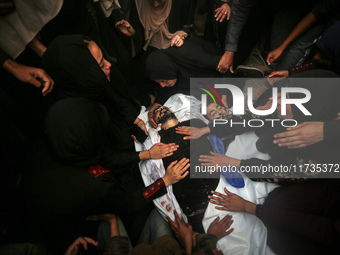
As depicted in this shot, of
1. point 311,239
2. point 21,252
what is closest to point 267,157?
point 311,239

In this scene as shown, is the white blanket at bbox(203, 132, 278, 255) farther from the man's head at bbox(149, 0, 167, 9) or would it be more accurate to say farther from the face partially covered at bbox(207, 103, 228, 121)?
the man's head at bbox(149, 0, 167, 9)

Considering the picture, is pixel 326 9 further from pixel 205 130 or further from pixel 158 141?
pixel 158 141

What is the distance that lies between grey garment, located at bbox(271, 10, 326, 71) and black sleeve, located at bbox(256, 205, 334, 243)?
4.31ft

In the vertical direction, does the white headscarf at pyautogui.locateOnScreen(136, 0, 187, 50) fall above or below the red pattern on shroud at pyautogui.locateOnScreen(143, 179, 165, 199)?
above

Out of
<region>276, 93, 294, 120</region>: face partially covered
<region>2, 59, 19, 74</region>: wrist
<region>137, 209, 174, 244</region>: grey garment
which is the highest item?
<region>2, 59, 19, 74</region>: wrist

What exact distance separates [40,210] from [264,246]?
4.77ft

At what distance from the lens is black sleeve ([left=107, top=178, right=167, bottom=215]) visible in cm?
133

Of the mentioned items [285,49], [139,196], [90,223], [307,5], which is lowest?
[90,223]

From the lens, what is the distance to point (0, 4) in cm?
→ 115

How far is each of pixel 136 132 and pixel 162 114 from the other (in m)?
0.33

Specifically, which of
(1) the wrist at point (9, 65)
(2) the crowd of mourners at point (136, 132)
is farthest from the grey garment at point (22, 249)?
(1) the wrist at point (9, 65)

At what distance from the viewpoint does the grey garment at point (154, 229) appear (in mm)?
1510

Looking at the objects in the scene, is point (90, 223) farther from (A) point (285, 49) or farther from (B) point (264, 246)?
(A) point (285, 49)

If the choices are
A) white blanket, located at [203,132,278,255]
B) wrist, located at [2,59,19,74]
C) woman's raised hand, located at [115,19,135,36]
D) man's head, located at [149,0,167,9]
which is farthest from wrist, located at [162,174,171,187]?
man's head, located at [149,0,167,9]
